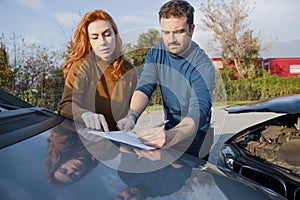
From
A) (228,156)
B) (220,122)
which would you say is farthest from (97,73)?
(228,156)

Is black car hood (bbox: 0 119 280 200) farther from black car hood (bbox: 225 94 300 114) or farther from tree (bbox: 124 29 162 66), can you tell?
black car hood (bbox: 225 94 300 114)

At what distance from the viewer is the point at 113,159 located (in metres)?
1.32

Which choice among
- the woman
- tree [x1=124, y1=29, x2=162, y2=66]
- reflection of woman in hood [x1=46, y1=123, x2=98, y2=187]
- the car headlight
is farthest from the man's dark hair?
the car headlight

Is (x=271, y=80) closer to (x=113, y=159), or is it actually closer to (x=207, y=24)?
(x=207, y=24)

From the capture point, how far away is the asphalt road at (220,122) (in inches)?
73.4

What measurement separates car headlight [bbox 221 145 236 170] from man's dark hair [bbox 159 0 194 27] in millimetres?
1360

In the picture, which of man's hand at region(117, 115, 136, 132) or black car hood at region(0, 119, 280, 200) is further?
man's hand at region(117, 115, 136, 132)

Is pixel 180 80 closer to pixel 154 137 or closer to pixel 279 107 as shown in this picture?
pixel 154 137

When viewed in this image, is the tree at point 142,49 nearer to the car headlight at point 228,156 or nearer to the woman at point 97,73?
the woman at point 97,73

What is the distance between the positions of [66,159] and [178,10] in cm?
94

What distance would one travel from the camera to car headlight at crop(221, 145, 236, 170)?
2692mm

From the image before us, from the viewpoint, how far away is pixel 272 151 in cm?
264

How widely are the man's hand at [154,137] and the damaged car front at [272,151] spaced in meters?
1.13

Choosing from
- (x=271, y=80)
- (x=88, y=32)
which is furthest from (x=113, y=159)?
(x=271, y=80)
